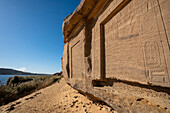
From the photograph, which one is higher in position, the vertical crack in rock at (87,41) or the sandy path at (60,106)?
the vertical crack in rock at (87,41)

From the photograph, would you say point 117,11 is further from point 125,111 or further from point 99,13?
point 125,111

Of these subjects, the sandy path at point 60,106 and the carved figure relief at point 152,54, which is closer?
the carved figure relief at point 152,54

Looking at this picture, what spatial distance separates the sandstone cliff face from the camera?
0.99 meters

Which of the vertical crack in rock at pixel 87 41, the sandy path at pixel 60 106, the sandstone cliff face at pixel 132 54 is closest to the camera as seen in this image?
the sandstone cliff face at pixel 132 54

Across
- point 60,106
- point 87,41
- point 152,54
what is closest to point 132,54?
point 152,54

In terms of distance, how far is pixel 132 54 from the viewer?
4.47ft

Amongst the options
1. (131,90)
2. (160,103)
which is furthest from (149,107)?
(131,90)

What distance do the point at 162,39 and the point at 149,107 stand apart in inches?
34.2

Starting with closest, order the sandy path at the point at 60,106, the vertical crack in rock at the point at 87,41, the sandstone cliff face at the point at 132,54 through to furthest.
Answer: the sandstone cliff face at the point at 132,54, the sandy path at the point at 60,106, the vertical crack in rock at the point at 87,41

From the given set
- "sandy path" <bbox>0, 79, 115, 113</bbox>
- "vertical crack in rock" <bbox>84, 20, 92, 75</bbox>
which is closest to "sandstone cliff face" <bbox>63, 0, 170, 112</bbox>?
"vertical crack in rock" <bbox>84, 20, 92, 75</bbox>

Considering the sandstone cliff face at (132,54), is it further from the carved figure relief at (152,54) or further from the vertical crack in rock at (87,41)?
the vertical crack in rock at (87,41)

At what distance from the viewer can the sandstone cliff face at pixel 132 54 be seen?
99cm

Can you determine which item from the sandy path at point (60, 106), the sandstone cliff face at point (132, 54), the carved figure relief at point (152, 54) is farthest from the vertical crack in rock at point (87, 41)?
the carved figure relief at point (152, 54)

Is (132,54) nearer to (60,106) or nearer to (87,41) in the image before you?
(87,41)
